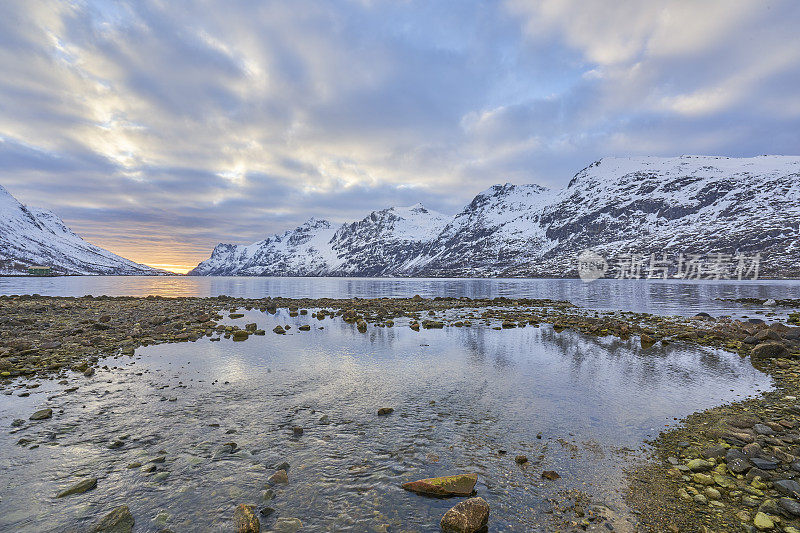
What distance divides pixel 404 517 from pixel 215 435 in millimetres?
6788

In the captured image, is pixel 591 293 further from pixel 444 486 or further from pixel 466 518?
pixel 466 518

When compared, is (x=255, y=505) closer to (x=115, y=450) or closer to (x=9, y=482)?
(x=115, y=450)

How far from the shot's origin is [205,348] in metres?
22.8

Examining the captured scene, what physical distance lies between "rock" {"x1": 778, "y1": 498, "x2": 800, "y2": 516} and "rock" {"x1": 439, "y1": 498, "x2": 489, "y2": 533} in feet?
19.3

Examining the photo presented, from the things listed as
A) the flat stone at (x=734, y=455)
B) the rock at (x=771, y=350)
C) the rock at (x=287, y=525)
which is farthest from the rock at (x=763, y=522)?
the rock at (x=771, y=350)

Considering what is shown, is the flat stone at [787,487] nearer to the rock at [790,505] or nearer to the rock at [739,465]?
the rock at [790,505]

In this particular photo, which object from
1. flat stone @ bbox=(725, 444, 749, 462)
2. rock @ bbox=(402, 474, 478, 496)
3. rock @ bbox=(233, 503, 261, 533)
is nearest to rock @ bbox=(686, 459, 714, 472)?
flat stone @ bbox=(725, 444, 749, 462)

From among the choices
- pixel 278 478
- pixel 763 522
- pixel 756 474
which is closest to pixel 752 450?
pixel 756 474

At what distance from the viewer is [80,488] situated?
7.84 metres

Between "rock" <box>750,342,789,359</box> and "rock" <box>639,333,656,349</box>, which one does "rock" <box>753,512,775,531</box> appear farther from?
"rock" <box>639,333,656,349</box>

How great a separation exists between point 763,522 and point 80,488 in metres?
14.2

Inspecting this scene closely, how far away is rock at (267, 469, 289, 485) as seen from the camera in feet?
27.2

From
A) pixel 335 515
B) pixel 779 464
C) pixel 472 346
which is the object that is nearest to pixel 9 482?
pixel 335 515

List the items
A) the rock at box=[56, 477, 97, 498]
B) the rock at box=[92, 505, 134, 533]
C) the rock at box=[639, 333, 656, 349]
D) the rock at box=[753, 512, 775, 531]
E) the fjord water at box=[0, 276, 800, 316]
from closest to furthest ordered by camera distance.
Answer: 1. the rock at box=[753, 512, 775, 531]
2. the rock at box=[92, 505, 134, 533]
3. the rock at box=[56, 477, 97, 498]
4. the rock at box=[639, 333, 656, 349]
5. the fjord water at box=[0, 276, 800, 316]
